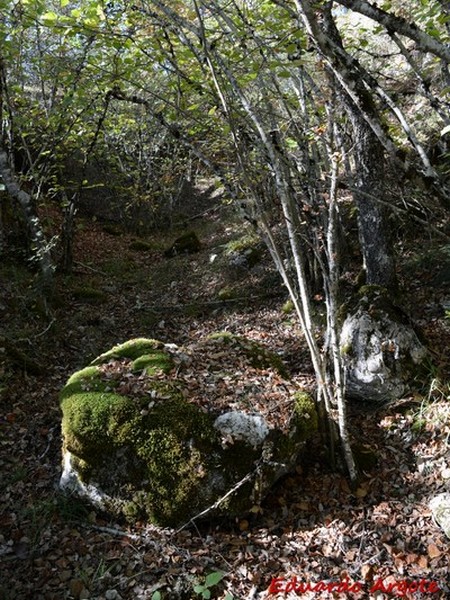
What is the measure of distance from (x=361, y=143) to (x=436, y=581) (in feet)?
15.6

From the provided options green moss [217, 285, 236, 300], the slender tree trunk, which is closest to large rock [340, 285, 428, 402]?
green moss [217, 285, 236, 300]

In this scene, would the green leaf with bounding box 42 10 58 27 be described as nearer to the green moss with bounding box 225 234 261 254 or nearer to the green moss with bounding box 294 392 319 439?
the green moss with bounding box 294 392 319 439

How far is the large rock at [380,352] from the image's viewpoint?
479 cm

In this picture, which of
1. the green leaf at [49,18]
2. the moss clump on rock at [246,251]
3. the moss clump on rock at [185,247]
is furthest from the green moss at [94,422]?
the moss clump on rock at [185,247]

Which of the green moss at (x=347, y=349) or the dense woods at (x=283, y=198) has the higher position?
the dense woods at (x=283, y=198)

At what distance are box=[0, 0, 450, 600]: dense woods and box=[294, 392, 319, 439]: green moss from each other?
0.37ft

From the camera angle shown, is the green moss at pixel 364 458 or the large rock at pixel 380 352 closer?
the green moss at pixel 364 458

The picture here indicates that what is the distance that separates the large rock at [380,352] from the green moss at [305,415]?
1115mm

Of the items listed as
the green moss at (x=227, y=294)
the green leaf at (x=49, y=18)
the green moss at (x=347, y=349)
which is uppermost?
the green leaf at (x=49, y=18)

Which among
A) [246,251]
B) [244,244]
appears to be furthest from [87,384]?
[244,244]

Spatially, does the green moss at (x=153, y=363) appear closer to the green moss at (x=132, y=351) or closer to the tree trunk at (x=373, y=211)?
the green moss at (x=132, y=351)

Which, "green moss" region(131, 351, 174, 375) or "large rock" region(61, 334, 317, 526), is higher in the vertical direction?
"green moss" region(131, 351, 174, 375)

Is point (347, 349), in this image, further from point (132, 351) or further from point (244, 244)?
point (244, 244)

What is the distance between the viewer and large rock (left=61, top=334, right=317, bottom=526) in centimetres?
359
